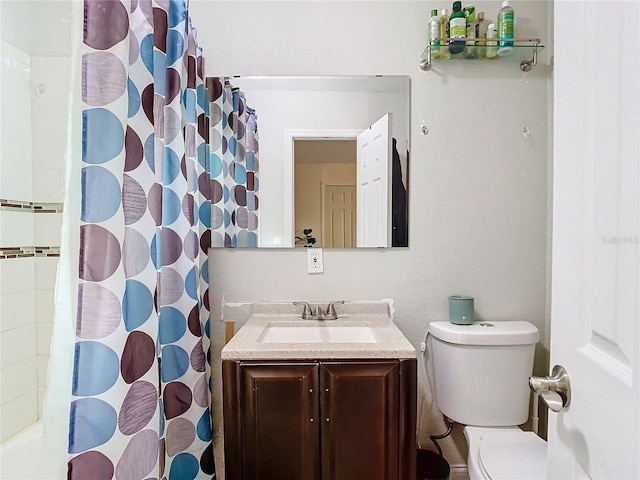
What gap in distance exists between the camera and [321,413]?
4.58ft

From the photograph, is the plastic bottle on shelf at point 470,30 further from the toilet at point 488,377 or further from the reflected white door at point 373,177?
the toilet at point 488,377

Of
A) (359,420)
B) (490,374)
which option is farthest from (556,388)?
(490,374)

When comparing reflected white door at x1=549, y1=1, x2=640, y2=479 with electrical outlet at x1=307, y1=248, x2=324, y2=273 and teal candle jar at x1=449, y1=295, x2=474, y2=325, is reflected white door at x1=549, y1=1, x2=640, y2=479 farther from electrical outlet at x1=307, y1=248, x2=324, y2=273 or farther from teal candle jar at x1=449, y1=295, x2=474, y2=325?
electrical outlet at x1=307, y1=248, x2=324, y2=273

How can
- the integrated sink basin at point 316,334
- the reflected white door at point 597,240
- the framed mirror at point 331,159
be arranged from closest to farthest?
1. the reflected white door at point 597,240
2. the integrated sink basin at point 316,334
3. the framed mirror at point 331,159

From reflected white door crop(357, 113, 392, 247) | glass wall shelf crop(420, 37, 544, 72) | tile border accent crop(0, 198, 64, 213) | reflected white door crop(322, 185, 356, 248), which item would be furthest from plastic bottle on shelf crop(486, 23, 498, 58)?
tile border accent crop(0, 198, 64, 213)

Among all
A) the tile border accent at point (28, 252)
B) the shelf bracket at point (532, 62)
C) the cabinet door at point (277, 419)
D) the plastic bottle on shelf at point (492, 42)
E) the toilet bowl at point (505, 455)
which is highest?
the plastic bottle on shelf at point (492, 42)

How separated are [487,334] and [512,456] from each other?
0.44 m

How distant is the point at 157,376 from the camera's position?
3.91 ft

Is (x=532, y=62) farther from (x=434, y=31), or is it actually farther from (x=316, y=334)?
(x=316, y=334)

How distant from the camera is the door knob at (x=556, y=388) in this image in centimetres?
68

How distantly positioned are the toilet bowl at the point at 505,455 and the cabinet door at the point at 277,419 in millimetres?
559

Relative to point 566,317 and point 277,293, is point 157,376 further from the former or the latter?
point 566,317

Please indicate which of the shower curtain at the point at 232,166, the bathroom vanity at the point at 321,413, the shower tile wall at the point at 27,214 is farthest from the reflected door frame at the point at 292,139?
the shower tile wall at the point at 27,214

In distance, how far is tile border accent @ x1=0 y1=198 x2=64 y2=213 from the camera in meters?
1.41
